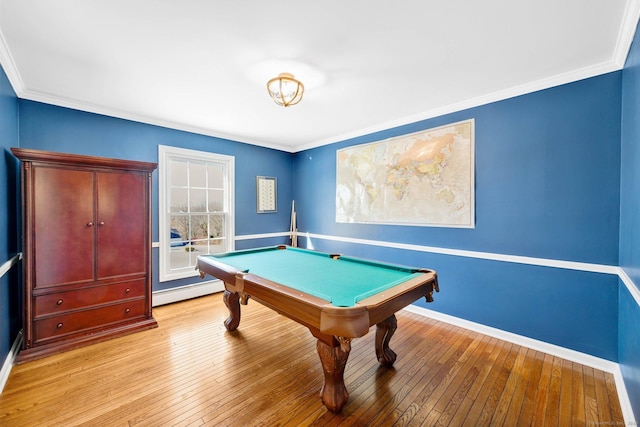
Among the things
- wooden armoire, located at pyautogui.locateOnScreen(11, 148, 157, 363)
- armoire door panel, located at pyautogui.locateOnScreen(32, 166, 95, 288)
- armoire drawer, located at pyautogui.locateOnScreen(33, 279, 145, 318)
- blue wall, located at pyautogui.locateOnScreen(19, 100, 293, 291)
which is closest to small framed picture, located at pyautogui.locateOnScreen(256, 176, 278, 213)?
blue wall, located at pyautogui.locateOnScreen(19, 100, 293, 291)

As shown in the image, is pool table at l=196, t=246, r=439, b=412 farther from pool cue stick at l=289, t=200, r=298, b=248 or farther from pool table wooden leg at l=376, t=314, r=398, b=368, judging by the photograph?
pool cue stick at l=289, t=200, r=298, b=248

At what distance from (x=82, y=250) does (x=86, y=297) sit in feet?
1.56

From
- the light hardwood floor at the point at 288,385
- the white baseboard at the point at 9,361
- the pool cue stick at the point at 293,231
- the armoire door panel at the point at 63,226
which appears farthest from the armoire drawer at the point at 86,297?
the pool cue stick at the point at 293,231

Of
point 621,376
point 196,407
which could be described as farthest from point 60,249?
point 621,376

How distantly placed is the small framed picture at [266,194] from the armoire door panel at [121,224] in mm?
1942

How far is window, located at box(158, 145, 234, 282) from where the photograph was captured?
11.8 feet

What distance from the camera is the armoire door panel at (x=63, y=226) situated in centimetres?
235

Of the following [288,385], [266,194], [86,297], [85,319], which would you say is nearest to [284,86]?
[288,385]

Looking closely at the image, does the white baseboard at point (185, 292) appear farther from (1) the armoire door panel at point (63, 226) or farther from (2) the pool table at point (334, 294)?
(2) the pool table at point (334, 294)

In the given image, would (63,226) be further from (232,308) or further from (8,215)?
(232,308)

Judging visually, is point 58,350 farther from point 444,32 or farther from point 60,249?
point 444,32

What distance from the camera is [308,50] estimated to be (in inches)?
77.6

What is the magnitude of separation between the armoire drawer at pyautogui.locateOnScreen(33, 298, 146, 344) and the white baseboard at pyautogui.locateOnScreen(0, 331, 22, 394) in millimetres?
144

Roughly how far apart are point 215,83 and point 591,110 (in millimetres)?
3391
